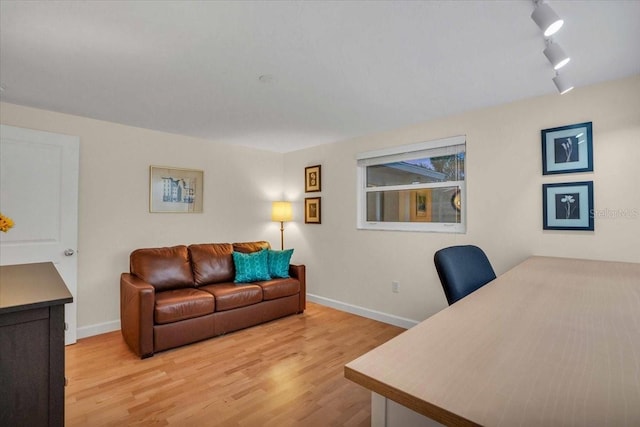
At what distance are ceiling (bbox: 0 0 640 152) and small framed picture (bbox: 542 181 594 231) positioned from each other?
0.77 meters

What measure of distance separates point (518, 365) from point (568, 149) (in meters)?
2.40

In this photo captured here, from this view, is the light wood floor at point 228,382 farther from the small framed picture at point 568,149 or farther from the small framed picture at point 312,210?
the small framed picture at point 568,149

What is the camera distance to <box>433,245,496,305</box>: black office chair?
1.49 meters

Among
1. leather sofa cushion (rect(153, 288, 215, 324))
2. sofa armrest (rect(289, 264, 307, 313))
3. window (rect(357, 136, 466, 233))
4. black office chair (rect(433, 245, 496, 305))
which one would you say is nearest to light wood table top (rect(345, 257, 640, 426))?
black office chair (rect(433, 245, 496, 305))

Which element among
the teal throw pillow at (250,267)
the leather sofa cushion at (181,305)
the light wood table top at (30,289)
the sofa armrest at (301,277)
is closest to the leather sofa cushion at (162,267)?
the leather sofa cushion at (181,305)

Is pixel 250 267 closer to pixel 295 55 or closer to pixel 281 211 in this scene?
pixel 281 211

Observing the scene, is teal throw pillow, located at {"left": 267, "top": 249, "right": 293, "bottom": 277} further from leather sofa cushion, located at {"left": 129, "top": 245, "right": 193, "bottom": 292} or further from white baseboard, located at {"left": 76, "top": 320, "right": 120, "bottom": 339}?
white baseboard, located at {"left": 76, "top": 320, "right": 120, "bottom": 339}

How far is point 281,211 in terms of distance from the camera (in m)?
4.51

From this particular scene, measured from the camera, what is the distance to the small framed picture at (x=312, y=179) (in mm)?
4285

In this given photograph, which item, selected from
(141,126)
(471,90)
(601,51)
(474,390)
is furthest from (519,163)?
(141,126)

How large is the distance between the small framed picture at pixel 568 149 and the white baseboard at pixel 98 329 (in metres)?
4.30

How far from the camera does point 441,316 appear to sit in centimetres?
105

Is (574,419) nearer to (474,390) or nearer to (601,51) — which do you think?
(474,390)

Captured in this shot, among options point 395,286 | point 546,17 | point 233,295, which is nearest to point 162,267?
point 233,295
